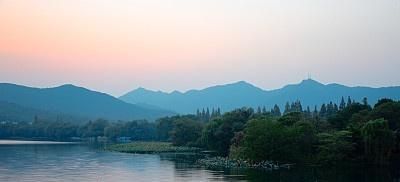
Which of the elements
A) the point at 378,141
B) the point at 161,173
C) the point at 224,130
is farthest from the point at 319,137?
the point at 161,173

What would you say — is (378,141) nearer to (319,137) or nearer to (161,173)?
(319,137)

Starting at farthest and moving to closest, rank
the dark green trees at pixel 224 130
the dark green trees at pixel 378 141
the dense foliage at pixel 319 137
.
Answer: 1. the dark green trees at pixel 224 130
2. the dense foliage at pixel 319 137
3. the dark green trees at pixel 378 141

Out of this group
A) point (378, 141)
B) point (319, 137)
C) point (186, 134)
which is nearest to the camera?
point (378, 141)

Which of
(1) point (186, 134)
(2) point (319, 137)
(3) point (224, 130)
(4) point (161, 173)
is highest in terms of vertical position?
(3) point (224, 130)

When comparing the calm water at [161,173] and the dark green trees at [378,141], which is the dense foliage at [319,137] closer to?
the dark green trees at [378,141]

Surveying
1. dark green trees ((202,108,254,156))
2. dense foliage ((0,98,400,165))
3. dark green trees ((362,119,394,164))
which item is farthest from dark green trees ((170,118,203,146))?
dark green trees ((362,119,394,164))

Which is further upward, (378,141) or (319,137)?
(319,137)

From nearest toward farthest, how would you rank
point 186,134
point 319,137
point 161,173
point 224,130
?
1. point 161,173
2. point 319,137
3. point 224,130
4. point 186,134

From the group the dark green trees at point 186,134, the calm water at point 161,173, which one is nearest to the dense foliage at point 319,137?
the calm water at point 161,173

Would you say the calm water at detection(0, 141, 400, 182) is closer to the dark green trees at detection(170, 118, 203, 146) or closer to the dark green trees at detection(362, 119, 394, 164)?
the dark green trees at detection(362, 119, 394, 164)

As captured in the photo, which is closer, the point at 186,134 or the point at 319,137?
the point at 319,137

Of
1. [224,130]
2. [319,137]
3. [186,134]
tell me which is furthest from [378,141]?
[186,134]

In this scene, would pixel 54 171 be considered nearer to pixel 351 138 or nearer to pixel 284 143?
pixel 284 143

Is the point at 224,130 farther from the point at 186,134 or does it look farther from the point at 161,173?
the point at 161,173
